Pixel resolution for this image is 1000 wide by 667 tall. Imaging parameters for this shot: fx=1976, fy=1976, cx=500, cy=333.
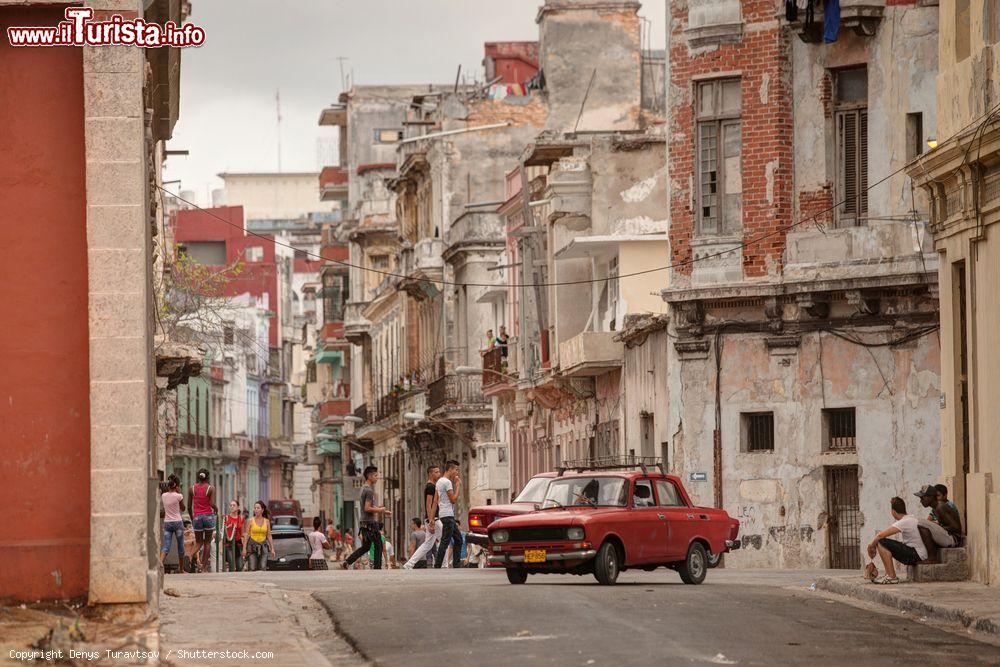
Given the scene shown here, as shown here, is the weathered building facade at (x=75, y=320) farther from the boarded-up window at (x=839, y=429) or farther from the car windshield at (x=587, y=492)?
the boarded-up window at (x=839, y=429)

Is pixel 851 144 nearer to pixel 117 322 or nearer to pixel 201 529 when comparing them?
pixel 201 529

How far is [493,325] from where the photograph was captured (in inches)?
2231

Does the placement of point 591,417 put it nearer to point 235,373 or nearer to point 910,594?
point 910,594

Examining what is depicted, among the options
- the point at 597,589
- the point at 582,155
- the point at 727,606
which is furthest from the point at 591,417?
the point at 727,606

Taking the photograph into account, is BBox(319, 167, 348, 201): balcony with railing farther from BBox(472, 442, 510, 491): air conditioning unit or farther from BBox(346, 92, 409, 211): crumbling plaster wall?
BBox(472, 442, 510, 491): air conditioning unit

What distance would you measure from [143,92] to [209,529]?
1643cm

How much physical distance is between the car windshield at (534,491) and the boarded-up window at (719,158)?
8151 mm

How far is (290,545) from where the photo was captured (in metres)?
40.9

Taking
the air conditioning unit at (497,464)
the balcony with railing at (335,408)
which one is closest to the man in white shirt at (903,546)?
the air conditioning unit at (497,464)

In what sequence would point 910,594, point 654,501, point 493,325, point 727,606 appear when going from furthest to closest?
point 493,325 < point 654,501 < point 910,594 < point 727,606

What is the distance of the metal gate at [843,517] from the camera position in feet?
107

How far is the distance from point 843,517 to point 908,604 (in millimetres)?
13486

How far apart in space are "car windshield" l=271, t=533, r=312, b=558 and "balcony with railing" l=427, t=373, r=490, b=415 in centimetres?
1518

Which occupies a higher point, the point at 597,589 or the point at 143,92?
the point at 143,92
